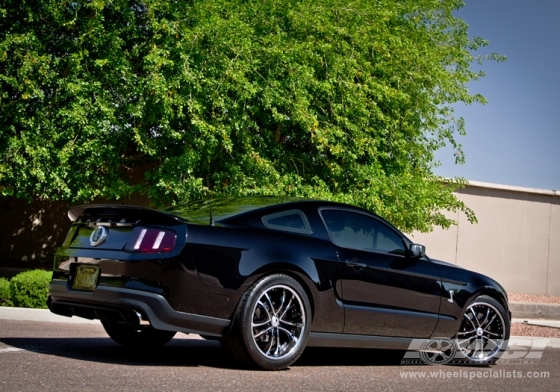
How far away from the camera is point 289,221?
24.1 feet

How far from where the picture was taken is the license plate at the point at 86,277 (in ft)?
22.0

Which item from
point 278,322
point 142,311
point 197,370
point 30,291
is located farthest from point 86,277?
point 30,291

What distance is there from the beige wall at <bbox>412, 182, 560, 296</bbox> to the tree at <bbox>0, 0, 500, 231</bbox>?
193 inches

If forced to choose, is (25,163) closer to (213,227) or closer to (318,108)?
(318,108)

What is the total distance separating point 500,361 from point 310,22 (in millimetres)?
9612

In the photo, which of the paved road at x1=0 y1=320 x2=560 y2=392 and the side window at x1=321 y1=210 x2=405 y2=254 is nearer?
the paved road at x1=0 y1=320 x2=560 y2=392

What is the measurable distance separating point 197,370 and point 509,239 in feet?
60.9

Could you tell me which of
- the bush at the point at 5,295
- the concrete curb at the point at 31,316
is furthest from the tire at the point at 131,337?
the bush at the point at 5,295

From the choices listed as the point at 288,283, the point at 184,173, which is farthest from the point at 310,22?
the point at 288,283

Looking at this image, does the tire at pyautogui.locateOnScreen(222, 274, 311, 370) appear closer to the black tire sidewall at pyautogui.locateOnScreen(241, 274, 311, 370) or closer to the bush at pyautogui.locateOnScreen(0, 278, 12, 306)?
the black tire sidewall at pyautogui.locateOnScreen(241, 274, 311, 370)

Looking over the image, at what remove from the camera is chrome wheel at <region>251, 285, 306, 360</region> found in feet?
22.2

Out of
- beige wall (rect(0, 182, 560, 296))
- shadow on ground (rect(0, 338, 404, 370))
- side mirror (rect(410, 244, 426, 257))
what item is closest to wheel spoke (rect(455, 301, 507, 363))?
shadow on ground (rect(0, 338, 404, 370))

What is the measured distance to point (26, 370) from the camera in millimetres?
5992

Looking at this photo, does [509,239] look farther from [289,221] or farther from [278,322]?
[278,322]
